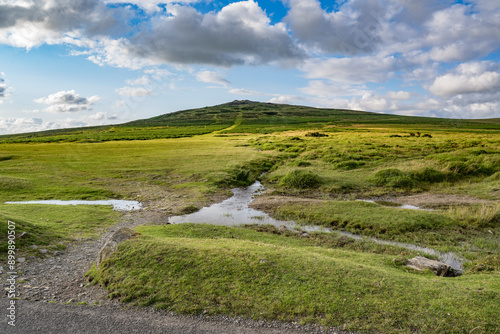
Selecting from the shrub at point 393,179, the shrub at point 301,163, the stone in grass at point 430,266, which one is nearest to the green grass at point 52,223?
the stone in grass at point 430,266

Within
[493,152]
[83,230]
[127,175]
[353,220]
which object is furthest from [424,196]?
[127,175]

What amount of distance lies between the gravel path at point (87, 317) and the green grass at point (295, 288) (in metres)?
0.38

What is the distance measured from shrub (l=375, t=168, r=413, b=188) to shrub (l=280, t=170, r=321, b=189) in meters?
6.76

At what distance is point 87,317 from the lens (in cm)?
940

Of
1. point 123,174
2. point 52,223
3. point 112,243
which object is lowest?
point 52,223

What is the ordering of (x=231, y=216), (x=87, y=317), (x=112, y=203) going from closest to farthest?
(x=87, y=317) → (x=231, y=216) → (x=112, y=203)

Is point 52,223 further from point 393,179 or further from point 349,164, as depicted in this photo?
point 349,164

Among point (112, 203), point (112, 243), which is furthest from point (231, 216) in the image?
point (112, 203)

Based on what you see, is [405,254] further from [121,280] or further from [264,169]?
[264,169]

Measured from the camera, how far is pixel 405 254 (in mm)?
15461

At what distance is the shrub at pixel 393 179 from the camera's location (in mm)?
30922

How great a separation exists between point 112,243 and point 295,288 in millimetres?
8752

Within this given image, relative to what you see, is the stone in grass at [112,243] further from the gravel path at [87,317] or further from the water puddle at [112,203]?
the water puddle at [112,203]

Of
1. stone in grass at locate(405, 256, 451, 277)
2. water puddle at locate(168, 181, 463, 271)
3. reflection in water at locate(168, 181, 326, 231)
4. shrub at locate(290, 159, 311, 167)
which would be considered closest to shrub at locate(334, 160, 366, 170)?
shrub at locate(290, 159, 311, 167)
